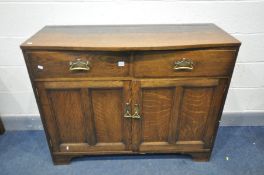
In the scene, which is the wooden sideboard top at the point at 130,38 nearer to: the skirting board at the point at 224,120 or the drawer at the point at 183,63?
the drawer at the point at 183,63

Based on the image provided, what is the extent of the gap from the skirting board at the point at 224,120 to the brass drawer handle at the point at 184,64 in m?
0.91

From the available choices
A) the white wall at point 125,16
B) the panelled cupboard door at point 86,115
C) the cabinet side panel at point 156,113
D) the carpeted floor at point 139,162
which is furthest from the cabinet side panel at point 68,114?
the white wall at point 125,16

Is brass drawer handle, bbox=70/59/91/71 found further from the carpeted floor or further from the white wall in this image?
the carpeted floor

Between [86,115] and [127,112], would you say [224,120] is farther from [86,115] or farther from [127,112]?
[86,115]

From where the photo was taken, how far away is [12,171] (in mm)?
1552

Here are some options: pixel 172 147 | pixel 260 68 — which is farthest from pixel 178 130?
pixel 260 68

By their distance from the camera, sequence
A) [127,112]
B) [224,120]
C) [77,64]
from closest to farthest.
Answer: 1. [77,64]
2. [127,112]
3. [224,120]

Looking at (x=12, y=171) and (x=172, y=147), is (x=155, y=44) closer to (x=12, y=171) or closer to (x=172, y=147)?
(x=172, y=147)

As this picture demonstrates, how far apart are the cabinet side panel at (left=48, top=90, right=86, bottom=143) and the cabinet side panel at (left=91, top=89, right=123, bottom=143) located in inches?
3.7

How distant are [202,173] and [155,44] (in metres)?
0.95

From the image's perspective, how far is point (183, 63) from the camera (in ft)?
3.89

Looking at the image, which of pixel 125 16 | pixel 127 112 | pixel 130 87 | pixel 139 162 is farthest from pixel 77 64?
pixel 139 162

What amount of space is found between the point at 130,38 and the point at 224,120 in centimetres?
119

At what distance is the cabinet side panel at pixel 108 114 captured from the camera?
4.24 feet
